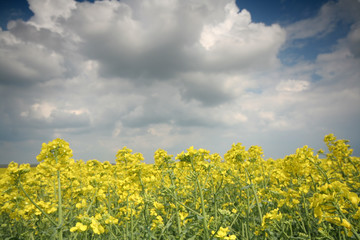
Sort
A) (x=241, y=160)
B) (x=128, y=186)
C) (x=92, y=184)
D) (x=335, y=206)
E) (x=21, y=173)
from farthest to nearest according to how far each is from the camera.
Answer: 1. (x=241, y=160)
2. (x=92, y=184)
3. (x=128, y=186)
4. (x=21, y=173)
5. (x=335, y=206)

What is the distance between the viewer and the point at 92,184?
4.04 metres

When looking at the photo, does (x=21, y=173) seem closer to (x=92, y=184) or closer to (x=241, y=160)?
(x=92, y=184)

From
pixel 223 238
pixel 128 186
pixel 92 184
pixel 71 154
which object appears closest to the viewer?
pixel 223 238

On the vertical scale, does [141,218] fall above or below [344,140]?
below

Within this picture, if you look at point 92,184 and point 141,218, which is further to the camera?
point 141,218

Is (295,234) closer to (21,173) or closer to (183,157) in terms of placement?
(183,157)

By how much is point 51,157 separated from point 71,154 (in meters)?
0.28

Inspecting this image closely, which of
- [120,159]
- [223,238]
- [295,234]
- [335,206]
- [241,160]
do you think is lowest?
[295,234]

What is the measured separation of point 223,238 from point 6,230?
22.1 ft

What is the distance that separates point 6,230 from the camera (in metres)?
5.45

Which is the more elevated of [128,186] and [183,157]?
[183,157]

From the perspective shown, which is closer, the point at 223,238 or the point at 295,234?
the point at 223,238

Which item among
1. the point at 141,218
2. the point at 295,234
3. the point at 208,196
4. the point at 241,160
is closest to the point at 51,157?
the point at 141,218

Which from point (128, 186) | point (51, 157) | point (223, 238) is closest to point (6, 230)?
point (51, 157)
